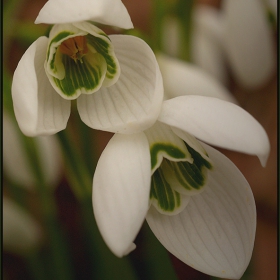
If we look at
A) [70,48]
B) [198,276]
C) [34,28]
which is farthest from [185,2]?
[198,276]

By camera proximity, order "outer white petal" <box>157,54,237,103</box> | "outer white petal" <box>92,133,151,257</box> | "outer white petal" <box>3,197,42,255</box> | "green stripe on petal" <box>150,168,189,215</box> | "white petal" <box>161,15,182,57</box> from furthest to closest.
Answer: "white petal" <box>161,15,182,57</box>, "outer white petal" <box>3,197,42,255</box>, "outer white petal" <box>157,54,237,103</box>, "green stripe on petal" <box>150,168,189,215</box>, "outer white petal" <box>92,133,151,257</box>

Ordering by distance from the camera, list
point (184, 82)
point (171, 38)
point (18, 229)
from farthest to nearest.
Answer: point (171, 38), point (18, 229), point (184, 82)

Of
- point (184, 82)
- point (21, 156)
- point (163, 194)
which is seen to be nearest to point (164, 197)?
point (163, 194)

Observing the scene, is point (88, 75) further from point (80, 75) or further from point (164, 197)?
point (164, 197)

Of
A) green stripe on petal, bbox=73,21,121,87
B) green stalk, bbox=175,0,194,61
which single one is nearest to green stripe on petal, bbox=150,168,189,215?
green stripe on petal, bbox=73,21,121,87

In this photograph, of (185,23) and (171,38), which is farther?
(171,38)

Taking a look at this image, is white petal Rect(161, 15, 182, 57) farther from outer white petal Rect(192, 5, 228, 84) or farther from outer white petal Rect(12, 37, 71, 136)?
outer white petal Rect(12, 37, 71, 136)

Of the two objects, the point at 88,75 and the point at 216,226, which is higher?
A: the point at 88,75
